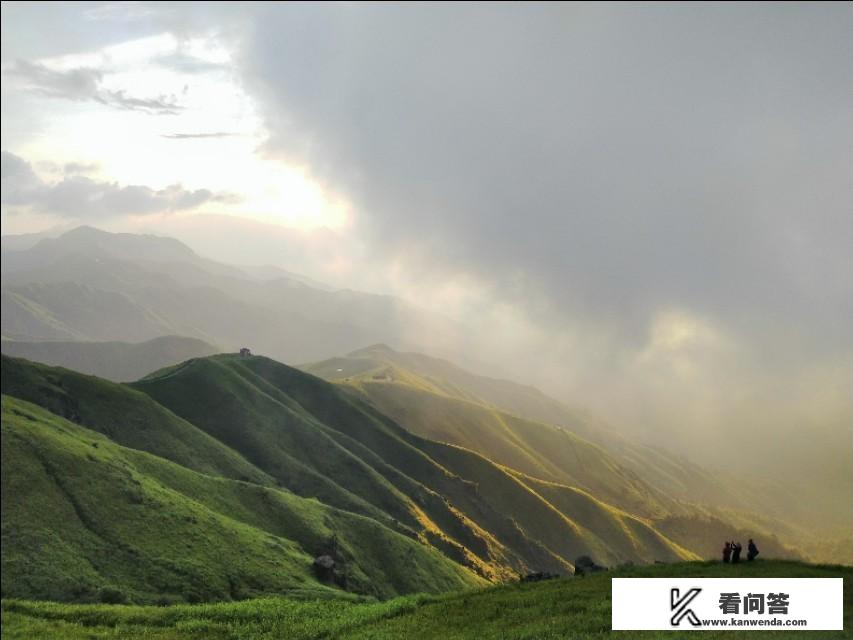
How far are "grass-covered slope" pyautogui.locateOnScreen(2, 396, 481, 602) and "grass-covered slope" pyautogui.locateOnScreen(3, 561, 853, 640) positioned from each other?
35.6 feet

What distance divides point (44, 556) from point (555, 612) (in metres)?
45.0

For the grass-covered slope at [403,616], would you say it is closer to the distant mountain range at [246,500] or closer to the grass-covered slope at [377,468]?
the distant mountain range at [246,500]

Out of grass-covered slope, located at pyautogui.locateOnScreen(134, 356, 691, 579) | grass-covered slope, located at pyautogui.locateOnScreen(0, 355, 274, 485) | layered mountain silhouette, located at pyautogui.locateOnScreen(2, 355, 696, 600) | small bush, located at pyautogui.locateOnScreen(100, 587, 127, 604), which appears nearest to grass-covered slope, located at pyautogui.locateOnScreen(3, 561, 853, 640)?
small bush, located at pyautogui.locateOnScreen(100, 587, 127, 604)

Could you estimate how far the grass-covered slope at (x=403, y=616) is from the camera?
32500mm

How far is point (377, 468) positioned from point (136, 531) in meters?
93.3

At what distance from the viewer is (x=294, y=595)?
5747cm

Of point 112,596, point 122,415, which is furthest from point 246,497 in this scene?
point 112,596

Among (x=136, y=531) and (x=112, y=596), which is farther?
(x=136, y=531)

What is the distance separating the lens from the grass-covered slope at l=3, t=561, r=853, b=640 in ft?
107

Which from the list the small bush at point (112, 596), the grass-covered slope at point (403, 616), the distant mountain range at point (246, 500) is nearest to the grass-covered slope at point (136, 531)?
the small bush at point (112, 596)

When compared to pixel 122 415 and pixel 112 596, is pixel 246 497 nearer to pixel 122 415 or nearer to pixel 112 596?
pixel 122 415

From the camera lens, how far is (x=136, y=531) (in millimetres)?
61719

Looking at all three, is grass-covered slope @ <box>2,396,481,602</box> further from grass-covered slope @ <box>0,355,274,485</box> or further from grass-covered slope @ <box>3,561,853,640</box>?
grass-covered slope @ <box>0,355,274,485</box>

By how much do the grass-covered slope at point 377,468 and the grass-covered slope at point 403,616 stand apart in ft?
258
